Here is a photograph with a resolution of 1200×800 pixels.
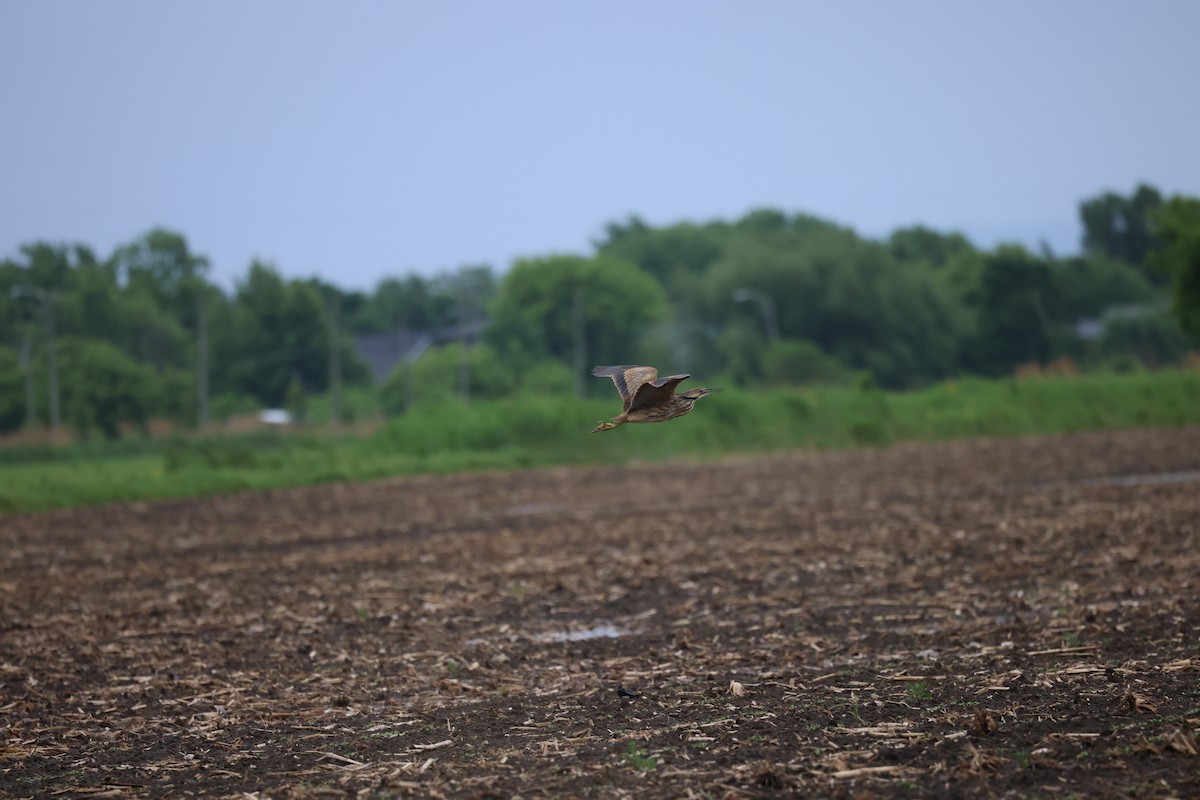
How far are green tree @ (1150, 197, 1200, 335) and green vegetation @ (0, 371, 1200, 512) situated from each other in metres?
3.58

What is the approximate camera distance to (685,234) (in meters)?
89.0

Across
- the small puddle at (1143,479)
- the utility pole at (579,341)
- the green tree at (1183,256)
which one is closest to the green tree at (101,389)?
the utility pole at (579,341)

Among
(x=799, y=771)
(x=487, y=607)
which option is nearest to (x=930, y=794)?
(x=799, y=771)

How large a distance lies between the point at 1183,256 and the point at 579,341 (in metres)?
24.2

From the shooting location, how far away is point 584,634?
10211mm

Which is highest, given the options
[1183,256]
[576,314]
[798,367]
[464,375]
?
[576,314]

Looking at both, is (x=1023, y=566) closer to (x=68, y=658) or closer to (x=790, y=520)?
(x=790, y=520)

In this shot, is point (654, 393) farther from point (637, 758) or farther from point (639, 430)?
point (639, 430)

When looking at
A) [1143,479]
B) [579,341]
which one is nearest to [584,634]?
[1143,479]

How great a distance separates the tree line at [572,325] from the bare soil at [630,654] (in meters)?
27.8

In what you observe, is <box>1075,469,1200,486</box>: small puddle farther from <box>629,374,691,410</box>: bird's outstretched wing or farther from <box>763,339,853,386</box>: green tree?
<box>763,339,853,386</box>: green tree

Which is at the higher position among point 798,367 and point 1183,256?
point 1183,256

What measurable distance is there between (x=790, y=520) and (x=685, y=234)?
7297 centimetres

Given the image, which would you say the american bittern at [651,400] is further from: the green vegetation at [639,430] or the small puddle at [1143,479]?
the green vegetation at [639,430]
